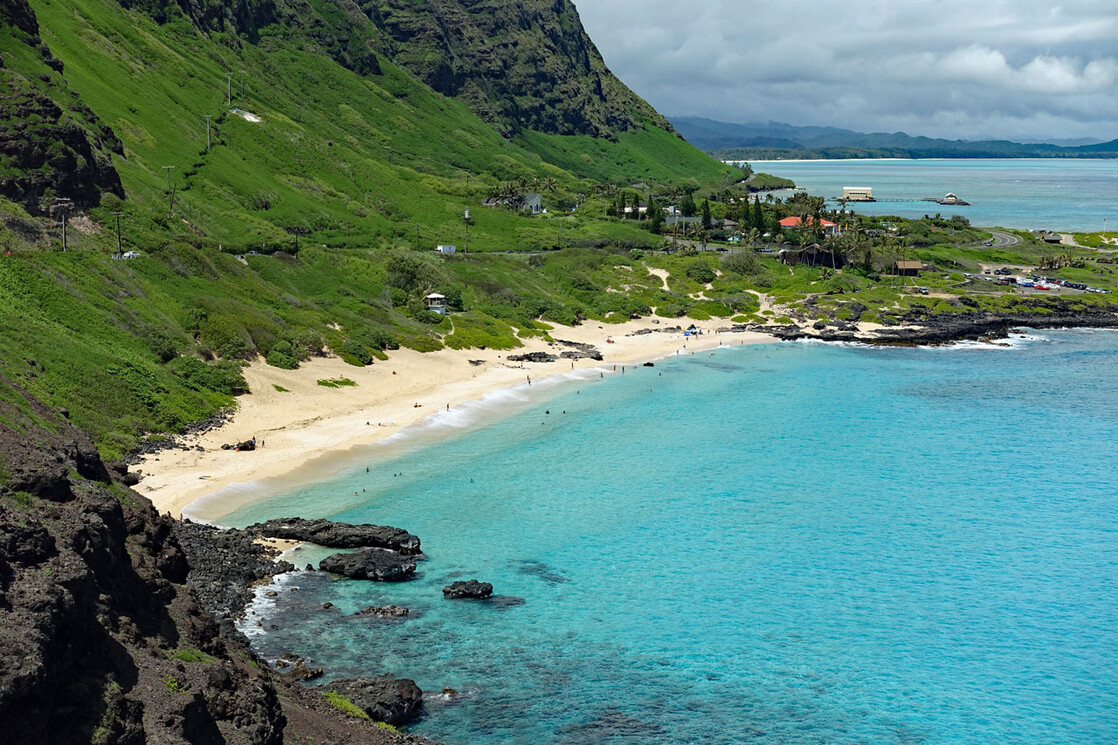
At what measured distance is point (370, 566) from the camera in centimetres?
4053

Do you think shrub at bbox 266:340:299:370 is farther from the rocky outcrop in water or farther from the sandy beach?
the rocky outcrop in water

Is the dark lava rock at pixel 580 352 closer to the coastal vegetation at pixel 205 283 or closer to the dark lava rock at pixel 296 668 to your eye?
the coastal vegetation at pixel 205 283

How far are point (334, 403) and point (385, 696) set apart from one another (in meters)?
39.7

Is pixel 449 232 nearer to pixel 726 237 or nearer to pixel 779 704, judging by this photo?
pixel 726 237

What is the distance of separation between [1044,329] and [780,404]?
→ 175 feet

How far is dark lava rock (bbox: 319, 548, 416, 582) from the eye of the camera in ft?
132

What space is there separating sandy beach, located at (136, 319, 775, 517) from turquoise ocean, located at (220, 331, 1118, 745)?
118 inches

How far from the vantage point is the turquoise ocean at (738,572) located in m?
31.4

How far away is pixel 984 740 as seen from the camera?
29.8 metres

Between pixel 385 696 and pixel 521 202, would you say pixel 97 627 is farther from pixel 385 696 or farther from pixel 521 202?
pixel 521 202

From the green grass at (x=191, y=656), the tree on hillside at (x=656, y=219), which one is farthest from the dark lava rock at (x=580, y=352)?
the tree on hillside at (x=656, y=219)

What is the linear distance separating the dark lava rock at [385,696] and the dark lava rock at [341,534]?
1250 cm

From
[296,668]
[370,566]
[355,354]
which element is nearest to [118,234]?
[355,354]

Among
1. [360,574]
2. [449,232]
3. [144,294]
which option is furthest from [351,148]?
[360,574]
